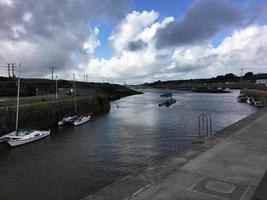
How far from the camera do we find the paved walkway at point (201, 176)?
10.4 meters

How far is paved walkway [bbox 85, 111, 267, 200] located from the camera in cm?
1042

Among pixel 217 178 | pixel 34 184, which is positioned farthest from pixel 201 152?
pixel 34 184

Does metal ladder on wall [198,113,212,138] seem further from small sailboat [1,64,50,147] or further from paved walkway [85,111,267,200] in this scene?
small sailboat [1,64,50,147]

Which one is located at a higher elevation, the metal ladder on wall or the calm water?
the metal ladder on wall

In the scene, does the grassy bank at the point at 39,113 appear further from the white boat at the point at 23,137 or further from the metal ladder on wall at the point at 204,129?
the metal ladder on wall at the point at 204,129

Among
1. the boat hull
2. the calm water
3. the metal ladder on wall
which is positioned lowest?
the calm water

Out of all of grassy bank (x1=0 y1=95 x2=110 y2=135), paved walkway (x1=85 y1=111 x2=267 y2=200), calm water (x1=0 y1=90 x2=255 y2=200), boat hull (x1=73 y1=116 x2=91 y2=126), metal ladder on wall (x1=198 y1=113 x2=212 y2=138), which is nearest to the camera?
paved walkway (x1=85 y1=111 x2=267 y2=200)

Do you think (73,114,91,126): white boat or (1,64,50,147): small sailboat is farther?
(73,114,91,126): white boat

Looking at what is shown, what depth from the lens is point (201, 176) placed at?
12195mm

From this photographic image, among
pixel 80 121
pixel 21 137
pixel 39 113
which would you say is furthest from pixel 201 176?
pixel 39 113

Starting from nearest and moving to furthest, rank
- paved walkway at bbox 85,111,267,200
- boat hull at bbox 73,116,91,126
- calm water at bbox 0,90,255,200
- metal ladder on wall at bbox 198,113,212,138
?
paved walkway at bbox 85,111,267,200 < calm water at bbox 0,90,255,200 < metal ladder on wall at bbox 198,113,212,138 < boat hull at bbox 73,116,91,126

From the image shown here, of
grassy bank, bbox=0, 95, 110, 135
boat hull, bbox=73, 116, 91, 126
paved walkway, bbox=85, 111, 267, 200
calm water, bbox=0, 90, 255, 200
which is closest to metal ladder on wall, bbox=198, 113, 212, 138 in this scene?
calm water, bbox=0, 90, 255, 200

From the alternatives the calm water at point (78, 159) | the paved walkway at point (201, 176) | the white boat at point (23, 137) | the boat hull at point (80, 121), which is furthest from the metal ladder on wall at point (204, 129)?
the boat hull at point (80, 121)

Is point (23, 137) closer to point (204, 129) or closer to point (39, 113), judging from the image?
point (39, 113)
